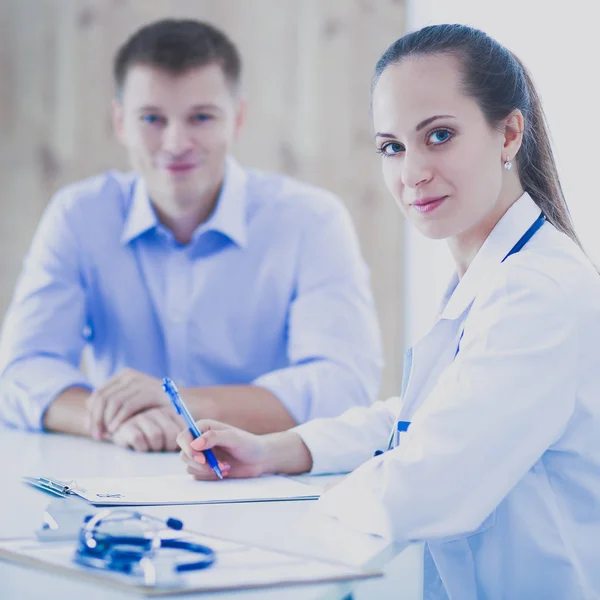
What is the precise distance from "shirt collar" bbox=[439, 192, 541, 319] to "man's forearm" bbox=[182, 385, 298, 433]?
580 mm

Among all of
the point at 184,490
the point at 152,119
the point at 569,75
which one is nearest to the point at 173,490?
the point at 184,490

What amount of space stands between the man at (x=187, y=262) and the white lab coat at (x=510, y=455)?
0.85m

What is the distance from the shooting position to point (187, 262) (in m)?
2.20

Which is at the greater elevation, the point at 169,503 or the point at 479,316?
the point at 479,316

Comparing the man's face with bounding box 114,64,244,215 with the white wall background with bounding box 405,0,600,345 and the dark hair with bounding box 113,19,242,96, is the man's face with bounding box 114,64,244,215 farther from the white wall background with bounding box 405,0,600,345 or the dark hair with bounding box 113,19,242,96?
the white wall background with bounding box 405,0,600,345

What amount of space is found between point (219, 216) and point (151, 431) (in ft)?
2.38

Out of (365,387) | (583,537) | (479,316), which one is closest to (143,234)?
(365,387)

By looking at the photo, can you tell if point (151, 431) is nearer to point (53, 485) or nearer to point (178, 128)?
point (53, 485)

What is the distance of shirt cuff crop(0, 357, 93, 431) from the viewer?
186 centimetres

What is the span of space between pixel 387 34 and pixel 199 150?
1367mm

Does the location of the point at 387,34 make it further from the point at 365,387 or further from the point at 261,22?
the point at 365,387

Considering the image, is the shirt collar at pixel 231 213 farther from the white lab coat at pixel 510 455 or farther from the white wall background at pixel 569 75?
the white lab coat at pixel 510 455

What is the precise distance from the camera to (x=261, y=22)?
3.27 metres

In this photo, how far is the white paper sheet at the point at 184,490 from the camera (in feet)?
3.86
